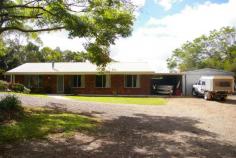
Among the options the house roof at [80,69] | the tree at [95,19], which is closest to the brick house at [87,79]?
the house roof at [80,69]

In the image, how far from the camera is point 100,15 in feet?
55.2

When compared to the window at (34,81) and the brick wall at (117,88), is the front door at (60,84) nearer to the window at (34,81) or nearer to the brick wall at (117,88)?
the brick wall at (117,88)

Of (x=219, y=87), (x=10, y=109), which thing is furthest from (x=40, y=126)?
(x=219, y=87)

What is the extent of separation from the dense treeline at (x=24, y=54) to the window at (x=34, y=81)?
2.52 metres

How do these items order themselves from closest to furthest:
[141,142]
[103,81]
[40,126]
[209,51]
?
1. [141,142]
2. [40,126]
3. [103,81]
4. [209,51]

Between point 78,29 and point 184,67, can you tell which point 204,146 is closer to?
point 78,29

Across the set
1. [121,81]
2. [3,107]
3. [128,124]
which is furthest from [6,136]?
[121,81]

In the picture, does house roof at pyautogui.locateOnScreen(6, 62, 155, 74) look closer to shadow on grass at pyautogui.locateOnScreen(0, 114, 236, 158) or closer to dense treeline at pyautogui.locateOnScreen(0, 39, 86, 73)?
dense treeline at pyautogui.locateOnScreen(0, 39, 86, 73)

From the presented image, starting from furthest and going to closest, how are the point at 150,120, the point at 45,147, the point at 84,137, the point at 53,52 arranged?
the point at 53,52, the point at 150,120, the point at 84,137, the point at 45,147

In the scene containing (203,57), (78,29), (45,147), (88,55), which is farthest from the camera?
(203,57)

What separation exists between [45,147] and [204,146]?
17.1ft

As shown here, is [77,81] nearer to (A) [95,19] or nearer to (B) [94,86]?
(B) [94,86]

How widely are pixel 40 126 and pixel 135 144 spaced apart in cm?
398

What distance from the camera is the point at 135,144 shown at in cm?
1047
